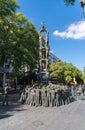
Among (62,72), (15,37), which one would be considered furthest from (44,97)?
(62,72)

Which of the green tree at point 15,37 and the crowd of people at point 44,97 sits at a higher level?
the green tree at point 15,37

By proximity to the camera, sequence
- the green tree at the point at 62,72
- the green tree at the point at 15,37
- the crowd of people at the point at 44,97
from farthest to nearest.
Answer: the green tree at the point at 62,72 < the green tree at the point at 15,37 < the crowd of people at the point at 44,97

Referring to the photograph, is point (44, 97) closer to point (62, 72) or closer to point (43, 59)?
point (43, 59)

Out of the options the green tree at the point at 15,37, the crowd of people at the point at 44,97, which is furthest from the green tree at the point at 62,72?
the crowd of people at the point at 44,97

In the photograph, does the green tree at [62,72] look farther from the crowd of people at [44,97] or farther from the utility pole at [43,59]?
the crowd of people at [44,97]

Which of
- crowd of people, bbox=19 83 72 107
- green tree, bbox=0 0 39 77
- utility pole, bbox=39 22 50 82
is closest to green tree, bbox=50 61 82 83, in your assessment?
green tree, bbox=0 0 39 77

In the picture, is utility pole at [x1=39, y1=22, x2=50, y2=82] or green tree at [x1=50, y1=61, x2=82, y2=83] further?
green tree at [x1=50, y1=61, x2=82, y2=83]

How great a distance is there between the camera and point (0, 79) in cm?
6762

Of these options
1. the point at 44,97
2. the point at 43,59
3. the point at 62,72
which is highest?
the point at 62,72

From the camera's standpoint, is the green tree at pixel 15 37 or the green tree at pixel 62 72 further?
the green tree at pixel 62 72

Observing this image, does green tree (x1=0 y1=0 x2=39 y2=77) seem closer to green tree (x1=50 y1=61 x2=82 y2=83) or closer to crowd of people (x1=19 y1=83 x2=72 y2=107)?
crowd of people (x1=19 y1=83 x2=72 y2=107)

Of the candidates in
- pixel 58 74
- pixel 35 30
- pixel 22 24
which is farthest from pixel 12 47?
pixel 58 74

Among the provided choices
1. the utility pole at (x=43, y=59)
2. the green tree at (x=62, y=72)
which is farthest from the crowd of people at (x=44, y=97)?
the green tree at (x=62, y=72)

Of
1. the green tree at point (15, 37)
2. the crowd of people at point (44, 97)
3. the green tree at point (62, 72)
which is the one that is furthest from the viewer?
the green tree at point (62, 72)
